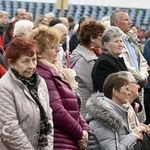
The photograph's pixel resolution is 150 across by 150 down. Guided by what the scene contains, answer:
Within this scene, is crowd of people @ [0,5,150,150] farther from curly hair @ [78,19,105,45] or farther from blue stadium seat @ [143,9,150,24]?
blue stadium seat @ [143,9,150,24]

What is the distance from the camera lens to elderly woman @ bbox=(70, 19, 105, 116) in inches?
277

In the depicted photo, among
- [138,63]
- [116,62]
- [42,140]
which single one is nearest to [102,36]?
[116,62]

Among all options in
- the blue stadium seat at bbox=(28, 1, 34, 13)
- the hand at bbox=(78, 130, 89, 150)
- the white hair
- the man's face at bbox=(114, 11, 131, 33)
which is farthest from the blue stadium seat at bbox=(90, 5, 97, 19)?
the hand at bbox=(78, 130, 89, 150)

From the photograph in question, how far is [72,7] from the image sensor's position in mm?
28391

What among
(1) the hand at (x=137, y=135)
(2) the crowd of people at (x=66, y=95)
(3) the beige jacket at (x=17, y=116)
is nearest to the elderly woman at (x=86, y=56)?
(2) the crowd of people at (x=66, y=95)

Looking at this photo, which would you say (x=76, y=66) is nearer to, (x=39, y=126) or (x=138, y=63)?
(x=138, y=63)

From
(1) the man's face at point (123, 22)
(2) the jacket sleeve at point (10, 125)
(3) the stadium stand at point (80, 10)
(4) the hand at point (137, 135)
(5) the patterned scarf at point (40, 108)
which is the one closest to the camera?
(2) the jacket sleeve at point (10, 125)

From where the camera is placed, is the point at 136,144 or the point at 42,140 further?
the point at 136,144

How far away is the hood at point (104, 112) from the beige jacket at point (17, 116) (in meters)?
0.88

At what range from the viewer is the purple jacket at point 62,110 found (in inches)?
209

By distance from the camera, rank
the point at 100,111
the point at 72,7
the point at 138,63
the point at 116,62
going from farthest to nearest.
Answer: the point at 72,7, the point at 138,63, the point at 116,62, the point at 100,111

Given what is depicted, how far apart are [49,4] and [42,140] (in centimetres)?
2406

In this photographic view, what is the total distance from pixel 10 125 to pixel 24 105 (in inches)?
7.8

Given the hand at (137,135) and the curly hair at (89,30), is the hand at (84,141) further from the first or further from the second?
the curly hair at (89,30)
